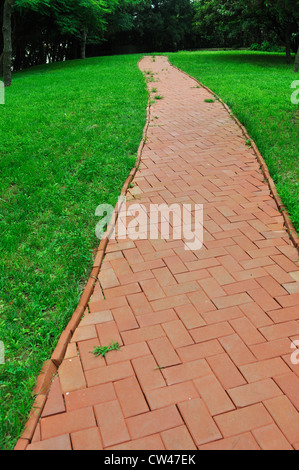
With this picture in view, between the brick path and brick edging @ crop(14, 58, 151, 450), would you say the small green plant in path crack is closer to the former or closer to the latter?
the brick path

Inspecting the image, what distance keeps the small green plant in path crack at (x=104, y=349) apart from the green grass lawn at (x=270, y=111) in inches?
92.8

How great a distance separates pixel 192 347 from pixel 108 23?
27.0 metres

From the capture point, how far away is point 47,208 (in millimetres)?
4246

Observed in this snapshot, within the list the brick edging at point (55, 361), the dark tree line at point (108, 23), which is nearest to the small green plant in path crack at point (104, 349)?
the brick edging at point (55, 361)

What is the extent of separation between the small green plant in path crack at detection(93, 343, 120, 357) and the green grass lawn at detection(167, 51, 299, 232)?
2.36 metres

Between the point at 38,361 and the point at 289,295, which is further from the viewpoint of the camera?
the point at 289,295

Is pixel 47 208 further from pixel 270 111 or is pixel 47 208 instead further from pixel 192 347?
pixel 270 111

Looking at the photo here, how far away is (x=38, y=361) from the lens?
2.43 m

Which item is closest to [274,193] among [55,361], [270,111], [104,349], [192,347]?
[192,347]

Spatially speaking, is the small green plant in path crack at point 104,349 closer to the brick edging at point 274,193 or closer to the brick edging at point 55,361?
the brick edging at point 55,361

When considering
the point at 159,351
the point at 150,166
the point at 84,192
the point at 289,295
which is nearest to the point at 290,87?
the point at 150,166

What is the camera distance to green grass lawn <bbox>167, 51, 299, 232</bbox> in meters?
4.91
